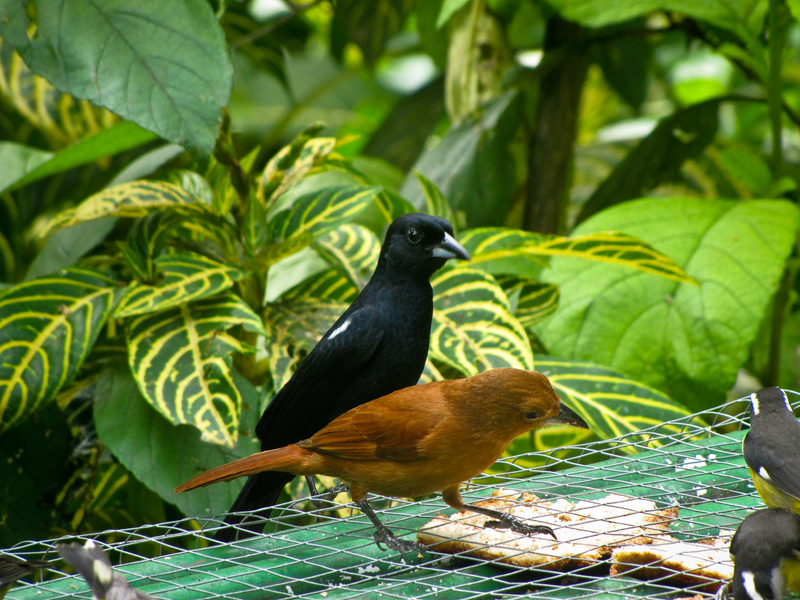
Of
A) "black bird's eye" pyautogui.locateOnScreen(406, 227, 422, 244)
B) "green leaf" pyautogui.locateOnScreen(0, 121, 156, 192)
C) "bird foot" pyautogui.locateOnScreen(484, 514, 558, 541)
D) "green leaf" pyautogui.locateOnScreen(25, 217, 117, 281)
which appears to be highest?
"green leaf" pyautogui.locateOnScreen(0, 121, 156, 192)

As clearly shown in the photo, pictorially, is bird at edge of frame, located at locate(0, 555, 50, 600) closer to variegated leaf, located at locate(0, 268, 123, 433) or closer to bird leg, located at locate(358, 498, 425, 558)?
bird leg, located at locate(358, 498, 425, 558)

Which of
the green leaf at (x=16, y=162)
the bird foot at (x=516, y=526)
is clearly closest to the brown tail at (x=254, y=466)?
the bird foot at (x=516, y=526)

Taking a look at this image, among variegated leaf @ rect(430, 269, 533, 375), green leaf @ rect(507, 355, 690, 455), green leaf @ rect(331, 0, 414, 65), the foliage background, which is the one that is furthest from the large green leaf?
green leaf @ rect(331, 0, 414, 65)

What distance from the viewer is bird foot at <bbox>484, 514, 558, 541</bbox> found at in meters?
1.50

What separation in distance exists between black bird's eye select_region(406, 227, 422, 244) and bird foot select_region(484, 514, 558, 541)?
0.64 m

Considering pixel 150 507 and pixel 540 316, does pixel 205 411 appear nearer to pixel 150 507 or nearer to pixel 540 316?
pixel 150 507

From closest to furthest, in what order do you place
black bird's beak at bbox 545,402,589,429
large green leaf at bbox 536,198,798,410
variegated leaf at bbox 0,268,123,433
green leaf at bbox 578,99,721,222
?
black bird's beak at bbox 545,402,589,429
variegated leaf at bbox 0,268,123,433
large green leaf at bbox 536,198,798,410
green leaf at bbox 578,99,721,222

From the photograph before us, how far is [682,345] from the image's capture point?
8.94 feet

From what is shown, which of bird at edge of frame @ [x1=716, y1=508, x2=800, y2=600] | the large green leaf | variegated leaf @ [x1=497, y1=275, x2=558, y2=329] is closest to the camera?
bird at edge of frame @ [x1=716, y1=508, x2=800, y2=600]

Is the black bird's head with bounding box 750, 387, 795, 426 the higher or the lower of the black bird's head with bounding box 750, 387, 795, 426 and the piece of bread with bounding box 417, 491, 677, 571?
the higher

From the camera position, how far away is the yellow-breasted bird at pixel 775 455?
1374 mm

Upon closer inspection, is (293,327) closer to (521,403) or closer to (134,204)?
(134,204)

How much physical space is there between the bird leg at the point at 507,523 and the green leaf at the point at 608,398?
0.91 meters

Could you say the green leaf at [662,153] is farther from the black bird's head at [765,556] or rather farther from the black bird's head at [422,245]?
the black bird's head at [765,556]
